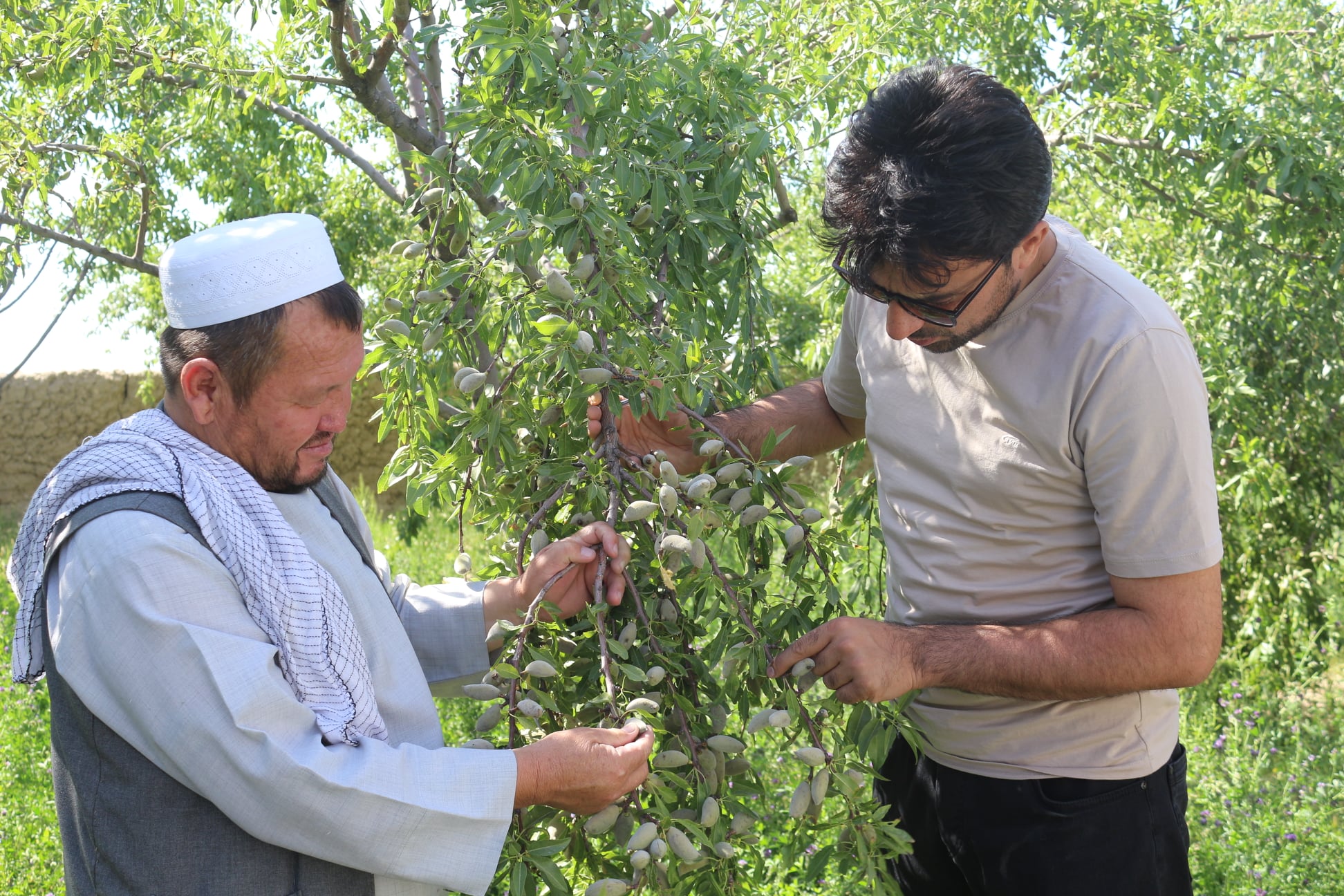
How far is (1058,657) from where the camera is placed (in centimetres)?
157

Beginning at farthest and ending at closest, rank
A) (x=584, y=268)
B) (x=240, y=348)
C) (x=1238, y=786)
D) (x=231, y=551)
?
(x=1238, y=786) < (x=584, y=268) < (x=240, y=348) < (x=231, y=551)

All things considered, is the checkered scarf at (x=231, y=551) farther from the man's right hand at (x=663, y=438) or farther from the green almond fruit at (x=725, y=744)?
the man's right hand at (x=663, y=438)

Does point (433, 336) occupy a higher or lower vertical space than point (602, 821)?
higher

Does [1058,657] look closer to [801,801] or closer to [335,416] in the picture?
[801,801]

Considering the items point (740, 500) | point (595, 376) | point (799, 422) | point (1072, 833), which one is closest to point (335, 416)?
point (595, 376)

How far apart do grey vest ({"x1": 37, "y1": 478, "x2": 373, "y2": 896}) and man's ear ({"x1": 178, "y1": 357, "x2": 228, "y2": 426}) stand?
16 cm

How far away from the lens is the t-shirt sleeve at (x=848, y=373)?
6.71 feet

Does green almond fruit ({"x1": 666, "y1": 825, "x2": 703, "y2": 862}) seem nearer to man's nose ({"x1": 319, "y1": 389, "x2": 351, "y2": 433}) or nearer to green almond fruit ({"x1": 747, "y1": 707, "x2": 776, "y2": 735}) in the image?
green almond fruit ({"x1": 747, "y1": 707, "x2": 776, "y2": 735})

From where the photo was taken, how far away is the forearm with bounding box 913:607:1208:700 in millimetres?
1544

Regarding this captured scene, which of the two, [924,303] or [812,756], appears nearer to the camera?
[812,756]

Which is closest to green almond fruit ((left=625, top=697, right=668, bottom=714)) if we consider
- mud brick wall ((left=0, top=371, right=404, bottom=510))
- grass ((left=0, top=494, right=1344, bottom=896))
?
grass ((left=0, top=494, right=1344, bottom=896))

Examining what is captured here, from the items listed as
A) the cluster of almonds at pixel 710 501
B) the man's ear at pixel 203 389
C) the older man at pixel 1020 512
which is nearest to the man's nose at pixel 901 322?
the older man at pixel 1020 512

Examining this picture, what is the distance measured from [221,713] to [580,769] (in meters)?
0.42

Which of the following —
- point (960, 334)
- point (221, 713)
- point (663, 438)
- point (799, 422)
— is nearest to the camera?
point (221, 713)
